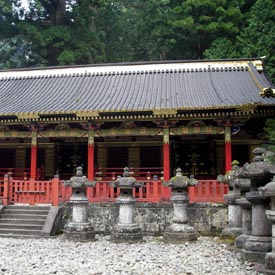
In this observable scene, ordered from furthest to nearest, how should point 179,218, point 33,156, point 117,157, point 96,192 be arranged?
point 117,157 → point 33,156 → point 96,192 → point 179,218

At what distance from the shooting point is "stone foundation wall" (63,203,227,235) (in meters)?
13.8

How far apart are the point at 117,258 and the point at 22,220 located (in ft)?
18.4

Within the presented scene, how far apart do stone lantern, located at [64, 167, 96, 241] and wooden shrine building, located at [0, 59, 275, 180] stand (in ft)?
14.1

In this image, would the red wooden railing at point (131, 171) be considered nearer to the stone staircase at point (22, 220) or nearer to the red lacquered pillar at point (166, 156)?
the red lacquered pillar at point (166, 156)

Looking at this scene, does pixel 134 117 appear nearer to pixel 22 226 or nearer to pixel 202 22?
pixel 22 226

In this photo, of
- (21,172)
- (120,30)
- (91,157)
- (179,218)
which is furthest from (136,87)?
(120,30)

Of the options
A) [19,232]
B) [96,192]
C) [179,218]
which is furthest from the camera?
[96,192]

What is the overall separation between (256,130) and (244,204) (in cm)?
973

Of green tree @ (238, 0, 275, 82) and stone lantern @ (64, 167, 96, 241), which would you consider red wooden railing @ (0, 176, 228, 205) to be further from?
green tree @ (238, 0, 275, 82)

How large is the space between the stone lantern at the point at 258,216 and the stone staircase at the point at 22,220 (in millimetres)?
7160

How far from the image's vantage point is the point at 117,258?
933 centimetres

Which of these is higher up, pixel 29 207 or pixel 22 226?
pixel 29 207

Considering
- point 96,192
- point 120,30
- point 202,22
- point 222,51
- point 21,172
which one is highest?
point 120,30

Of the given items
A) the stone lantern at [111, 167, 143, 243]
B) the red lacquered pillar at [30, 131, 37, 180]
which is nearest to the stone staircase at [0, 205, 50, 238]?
the stone lantern at [111, 167, 143, 243]
